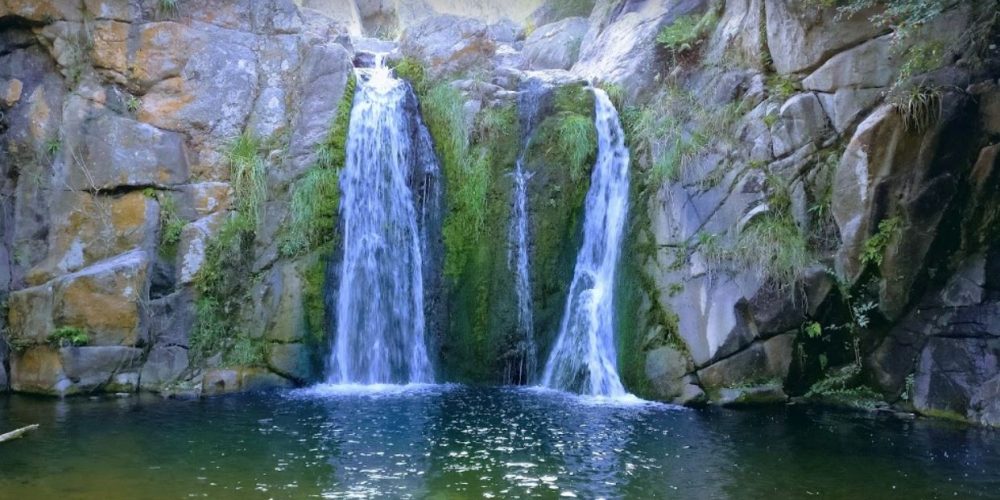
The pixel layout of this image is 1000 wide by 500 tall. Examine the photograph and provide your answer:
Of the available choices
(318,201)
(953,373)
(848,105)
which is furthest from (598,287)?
(953,373)

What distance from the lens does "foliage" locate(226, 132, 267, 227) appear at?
11828 mm

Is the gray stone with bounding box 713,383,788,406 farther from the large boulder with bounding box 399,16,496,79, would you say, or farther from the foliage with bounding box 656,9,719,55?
the large boulder with bounding box 399,16,496,79

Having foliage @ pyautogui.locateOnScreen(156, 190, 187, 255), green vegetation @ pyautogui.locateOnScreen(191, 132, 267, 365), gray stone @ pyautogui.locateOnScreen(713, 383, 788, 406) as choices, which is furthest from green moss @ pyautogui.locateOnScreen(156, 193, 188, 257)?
gray stone @ pyautogui.locateOnScreen(713, 383, 788, 406)

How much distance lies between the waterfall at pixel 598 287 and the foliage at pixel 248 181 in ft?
16.7

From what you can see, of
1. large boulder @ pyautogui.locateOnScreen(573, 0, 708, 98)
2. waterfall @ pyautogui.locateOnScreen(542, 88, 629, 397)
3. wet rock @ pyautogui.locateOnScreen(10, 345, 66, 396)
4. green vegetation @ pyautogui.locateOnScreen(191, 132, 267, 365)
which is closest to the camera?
wet rock @ pyautogui.locateOnScreen(10, 345, 66, 396)

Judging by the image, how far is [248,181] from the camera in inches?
472

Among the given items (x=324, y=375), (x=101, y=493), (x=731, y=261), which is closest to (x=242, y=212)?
(x=324, y=375)

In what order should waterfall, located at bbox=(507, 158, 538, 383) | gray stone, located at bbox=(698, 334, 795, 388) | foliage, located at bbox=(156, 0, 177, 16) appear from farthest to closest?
foliage, located at bbox=(156, 0, 177, 16), waterfall, located at bbox=(507, 158, 538, 383), gray stone, located at bbox=(698, 334, 795, 388)

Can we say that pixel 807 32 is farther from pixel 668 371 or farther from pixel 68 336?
pixel 68 336

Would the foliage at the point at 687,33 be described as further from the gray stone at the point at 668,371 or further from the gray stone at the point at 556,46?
the gray stone at the point at 668,371

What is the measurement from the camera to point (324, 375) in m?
11.3

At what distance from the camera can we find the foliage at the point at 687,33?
508 inches

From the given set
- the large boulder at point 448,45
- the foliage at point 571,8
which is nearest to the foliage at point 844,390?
the large boulder at point 448,45

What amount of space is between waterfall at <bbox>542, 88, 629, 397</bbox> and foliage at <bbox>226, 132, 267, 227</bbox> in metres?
5.08
